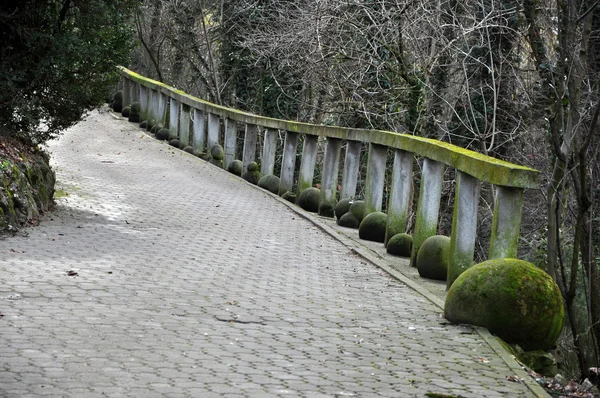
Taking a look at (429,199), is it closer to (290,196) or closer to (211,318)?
(211,318)

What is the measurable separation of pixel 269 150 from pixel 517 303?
13.1 metres

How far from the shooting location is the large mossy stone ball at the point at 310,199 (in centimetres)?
1753

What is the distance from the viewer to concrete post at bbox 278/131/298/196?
19.2 metres

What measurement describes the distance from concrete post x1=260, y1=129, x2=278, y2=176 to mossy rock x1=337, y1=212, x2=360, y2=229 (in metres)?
5.25

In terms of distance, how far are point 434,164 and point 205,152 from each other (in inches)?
590

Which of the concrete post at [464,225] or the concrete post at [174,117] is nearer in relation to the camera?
the concrete post at [464,225]

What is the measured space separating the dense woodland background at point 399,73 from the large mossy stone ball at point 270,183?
9.39 ft

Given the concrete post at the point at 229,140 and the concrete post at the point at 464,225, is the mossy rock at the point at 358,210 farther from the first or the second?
the concrete post at the point at 229,140

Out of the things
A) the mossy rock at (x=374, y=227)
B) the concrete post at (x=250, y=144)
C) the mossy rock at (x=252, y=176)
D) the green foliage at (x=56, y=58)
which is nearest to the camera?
the green foliage at (x=56, y=58)

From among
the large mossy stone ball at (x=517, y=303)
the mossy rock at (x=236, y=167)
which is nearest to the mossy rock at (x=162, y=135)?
the mossy rock at (x=236, y=167)

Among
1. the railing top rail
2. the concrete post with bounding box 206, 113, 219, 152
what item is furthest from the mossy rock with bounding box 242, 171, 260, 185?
the concrete post with bounding box 206, 113, 219, 152

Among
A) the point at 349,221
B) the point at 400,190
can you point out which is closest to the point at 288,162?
the point at 349,221

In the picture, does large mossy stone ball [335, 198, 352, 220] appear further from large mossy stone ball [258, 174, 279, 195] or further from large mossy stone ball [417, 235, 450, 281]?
large mossy stone ball [417, 235, 450, 281]

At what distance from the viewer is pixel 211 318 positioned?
26.6 ft
